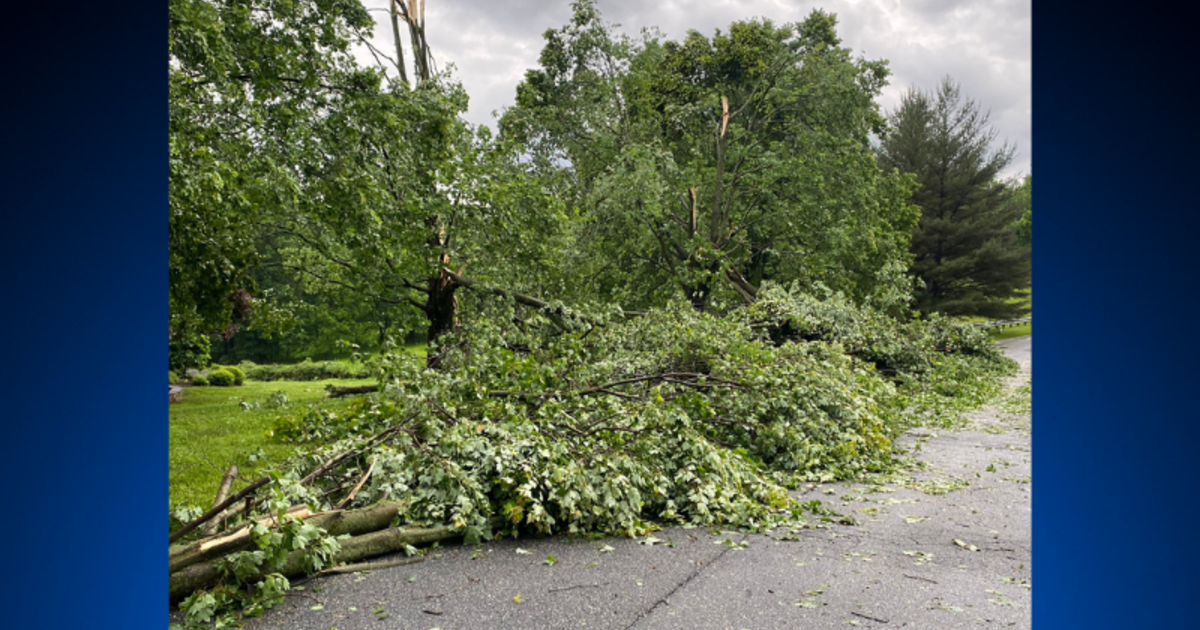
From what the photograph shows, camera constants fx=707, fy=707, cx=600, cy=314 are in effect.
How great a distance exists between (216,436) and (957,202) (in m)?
22.3

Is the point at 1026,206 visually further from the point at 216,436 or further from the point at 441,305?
the point at 216,436

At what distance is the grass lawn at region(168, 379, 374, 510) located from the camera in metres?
4.79

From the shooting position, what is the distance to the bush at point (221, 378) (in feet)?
33.9

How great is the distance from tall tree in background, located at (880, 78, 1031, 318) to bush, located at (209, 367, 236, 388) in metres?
17.9

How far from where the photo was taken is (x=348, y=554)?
10.6 feet

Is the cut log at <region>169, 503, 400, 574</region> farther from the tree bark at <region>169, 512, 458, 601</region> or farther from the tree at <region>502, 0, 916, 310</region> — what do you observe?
the tree at <region>502, 0, 916, 310</region>

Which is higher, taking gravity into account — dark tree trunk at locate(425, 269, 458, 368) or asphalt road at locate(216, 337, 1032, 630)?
dark tree trunk at locate(425, 269, 458, 368)

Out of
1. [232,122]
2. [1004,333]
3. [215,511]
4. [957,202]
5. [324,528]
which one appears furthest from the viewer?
[957,202]
